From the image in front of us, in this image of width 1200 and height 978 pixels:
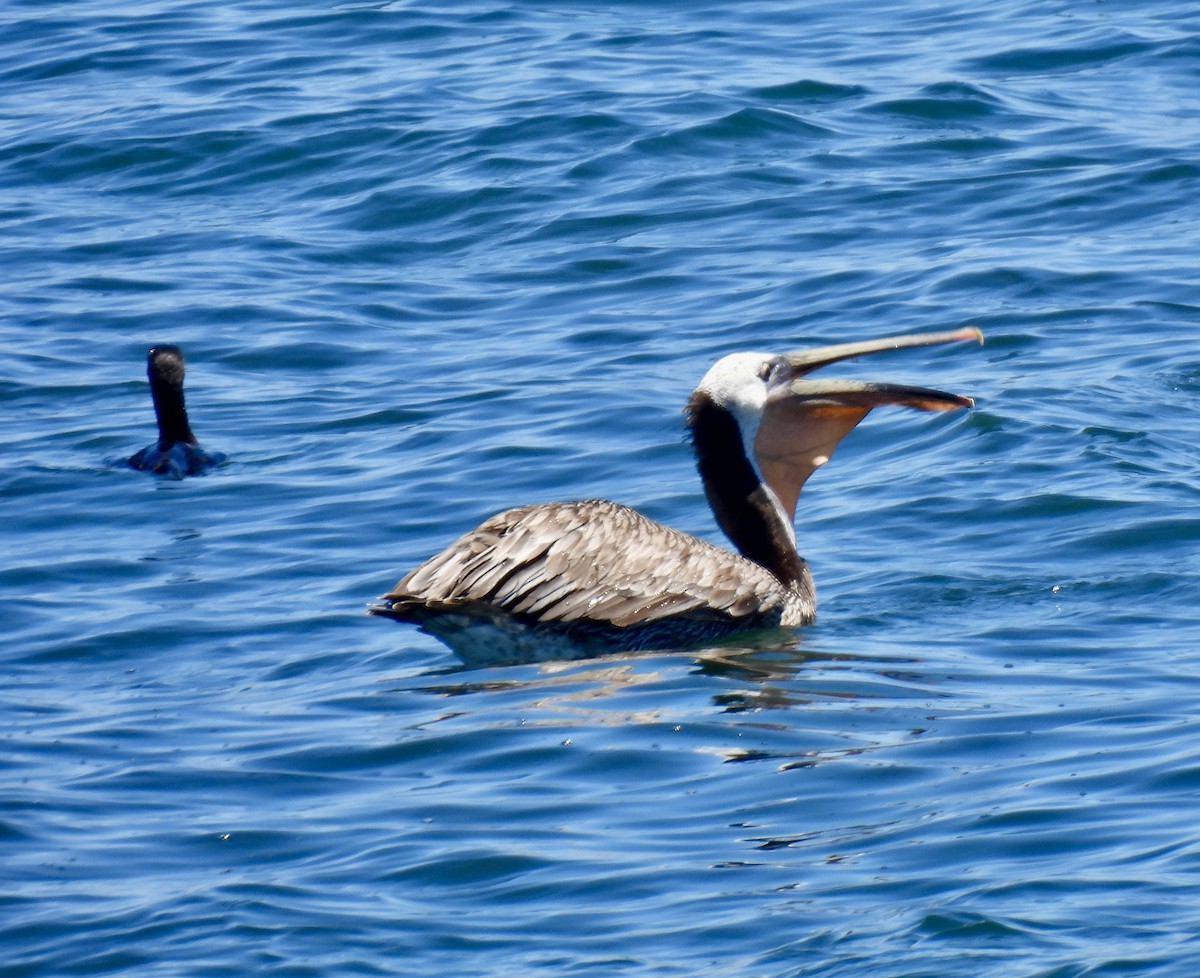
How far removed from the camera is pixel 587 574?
27.0 ft

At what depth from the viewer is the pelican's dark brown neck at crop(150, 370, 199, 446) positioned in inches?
446

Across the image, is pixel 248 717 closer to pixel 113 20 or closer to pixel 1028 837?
pixel 1028 837

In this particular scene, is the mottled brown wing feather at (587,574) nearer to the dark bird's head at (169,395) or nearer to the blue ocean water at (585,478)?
the blue ocean water at (585,478)

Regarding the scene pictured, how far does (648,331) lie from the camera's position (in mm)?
12758

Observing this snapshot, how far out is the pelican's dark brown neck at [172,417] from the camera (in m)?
11.3

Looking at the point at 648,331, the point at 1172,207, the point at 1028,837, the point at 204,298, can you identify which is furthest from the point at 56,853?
the point at 1172,207

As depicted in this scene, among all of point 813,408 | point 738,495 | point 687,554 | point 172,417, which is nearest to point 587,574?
point 687,554

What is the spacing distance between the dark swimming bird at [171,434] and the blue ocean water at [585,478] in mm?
159

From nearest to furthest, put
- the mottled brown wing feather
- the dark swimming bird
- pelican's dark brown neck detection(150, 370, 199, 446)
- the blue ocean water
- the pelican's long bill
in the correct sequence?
the blue ocean water, the mottled brown wing feather, the pelican's long bill, the dark swimming bird, pelican's dark brown neck detection(150, 370, 199, 446)

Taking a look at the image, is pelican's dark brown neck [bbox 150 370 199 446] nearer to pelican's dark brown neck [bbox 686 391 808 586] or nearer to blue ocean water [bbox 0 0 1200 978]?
blue ocean water [bbox 0 0 1200 978]

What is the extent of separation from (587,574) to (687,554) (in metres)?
0.50

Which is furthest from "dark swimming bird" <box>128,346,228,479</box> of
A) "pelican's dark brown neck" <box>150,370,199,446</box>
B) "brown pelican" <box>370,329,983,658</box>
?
"brown pelican" <box>370,329,983,658</box>

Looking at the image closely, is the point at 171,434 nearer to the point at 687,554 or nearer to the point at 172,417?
the point at 172,417

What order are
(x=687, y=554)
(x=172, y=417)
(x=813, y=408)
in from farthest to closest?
(x=172, y=417), (x=813, y=408), (x=687, y=554)
